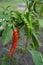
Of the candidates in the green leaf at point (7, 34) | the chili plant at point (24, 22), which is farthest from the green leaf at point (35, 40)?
the green leaf at point (7, 34)

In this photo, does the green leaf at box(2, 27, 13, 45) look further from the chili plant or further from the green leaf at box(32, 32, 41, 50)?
the green leaf at box(32, 32, 41, 50)

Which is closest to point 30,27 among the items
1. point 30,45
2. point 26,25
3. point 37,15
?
point 26,25

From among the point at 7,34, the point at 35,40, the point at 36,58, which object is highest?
the point at 7,34

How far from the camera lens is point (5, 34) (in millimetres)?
2170

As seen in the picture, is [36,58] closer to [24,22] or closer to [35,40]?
[35,40]

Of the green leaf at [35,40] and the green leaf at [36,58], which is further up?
the green leaf at [35,40]

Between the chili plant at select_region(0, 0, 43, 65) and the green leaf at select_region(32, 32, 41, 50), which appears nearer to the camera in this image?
Answer: the chili plant at select_region(0, 0, 43, 65)

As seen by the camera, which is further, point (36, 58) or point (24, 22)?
point (36, 58)

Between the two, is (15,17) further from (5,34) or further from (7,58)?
(7,58)

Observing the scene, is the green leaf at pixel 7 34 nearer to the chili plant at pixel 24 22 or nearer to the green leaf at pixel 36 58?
the chili plant at pixel 24 22

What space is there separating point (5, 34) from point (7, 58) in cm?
44

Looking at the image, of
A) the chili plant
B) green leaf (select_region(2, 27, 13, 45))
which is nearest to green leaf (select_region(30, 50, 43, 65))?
the chili plant

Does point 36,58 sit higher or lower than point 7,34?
lower

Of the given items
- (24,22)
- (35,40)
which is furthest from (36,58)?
(24,22)
